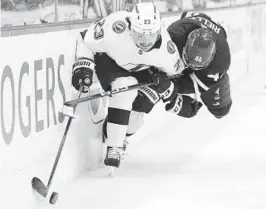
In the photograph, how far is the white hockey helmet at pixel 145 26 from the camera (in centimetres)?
340

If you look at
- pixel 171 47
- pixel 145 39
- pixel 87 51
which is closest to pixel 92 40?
pixel 87 51

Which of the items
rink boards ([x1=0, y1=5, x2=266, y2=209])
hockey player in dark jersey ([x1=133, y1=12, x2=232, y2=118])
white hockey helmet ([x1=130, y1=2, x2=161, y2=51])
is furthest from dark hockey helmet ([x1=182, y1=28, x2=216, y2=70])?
rink boards ([x1=0, y1=5, x2=266, y2=209])

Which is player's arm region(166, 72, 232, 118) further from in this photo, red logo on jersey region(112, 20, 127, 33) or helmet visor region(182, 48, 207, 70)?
red logo on jersey region(112, 20, 127, 33)

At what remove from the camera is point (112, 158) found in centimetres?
368

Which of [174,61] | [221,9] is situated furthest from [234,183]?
[221,9]

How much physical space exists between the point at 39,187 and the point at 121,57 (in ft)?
2.95

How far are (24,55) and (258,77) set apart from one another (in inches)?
214

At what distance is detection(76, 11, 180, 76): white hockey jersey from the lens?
11.8ft

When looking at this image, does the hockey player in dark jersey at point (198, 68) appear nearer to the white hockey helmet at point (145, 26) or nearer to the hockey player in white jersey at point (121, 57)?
the hockey player in white jersey at point (121, 57)

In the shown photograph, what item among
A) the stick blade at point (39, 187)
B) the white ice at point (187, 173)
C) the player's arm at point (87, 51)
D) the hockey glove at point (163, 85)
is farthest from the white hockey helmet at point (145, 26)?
the stick blade at point (39, 187)

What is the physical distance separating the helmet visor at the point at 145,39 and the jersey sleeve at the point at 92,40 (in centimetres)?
19

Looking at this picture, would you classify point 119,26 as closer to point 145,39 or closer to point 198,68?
point 145,39

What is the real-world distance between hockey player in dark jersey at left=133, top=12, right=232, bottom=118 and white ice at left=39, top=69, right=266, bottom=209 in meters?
0.31

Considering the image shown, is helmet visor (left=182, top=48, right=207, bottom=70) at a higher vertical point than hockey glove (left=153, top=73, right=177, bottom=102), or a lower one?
higher
